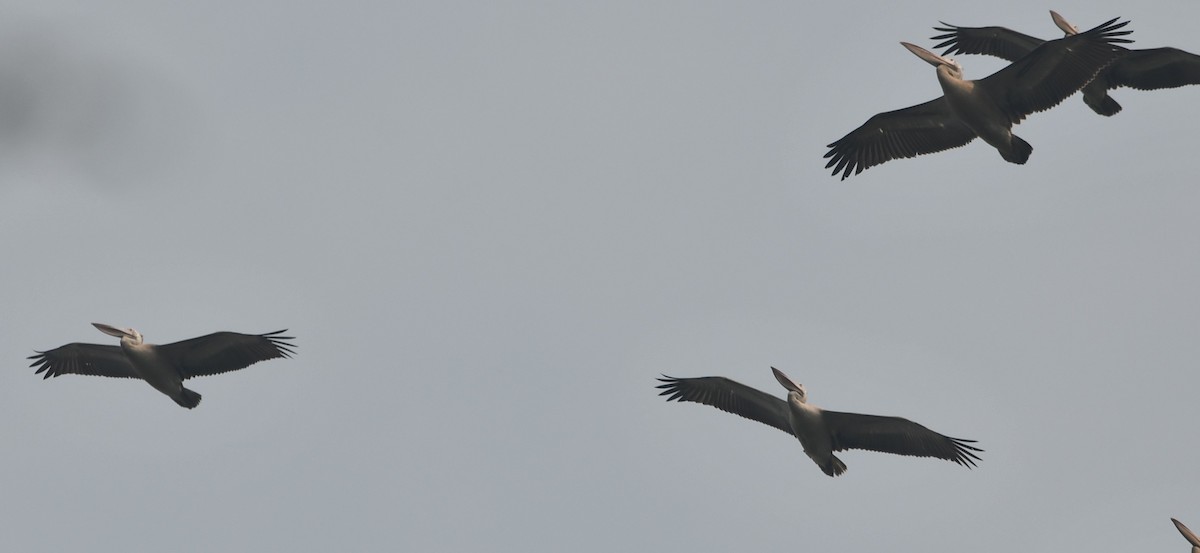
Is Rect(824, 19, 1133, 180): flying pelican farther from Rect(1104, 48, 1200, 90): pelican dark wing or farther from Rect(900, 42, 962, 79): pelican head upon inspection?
Rect(1104, 48, 1200, 90): pelican dark wing

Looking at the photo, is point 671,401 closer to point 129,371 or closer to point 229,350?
point 229,350

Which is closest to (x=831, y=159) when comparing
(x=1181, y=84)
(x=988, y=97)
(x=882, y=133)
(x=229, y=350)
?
(x=882, y=133)

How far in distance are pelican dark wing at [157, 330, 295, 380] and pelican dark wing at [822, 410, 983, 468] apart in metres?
7.83

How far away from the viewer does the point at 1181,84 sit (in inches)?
1109

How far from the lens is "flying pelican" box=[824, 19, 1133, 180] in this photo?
81.0ft

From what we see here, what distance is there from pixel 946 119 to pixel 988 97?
4.85 ft

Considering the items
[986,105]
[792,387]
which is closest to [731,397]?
[792,387]

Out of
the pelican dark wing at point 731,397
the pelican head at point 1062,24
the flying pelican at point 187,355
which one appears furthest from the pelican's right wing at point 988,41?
the flying pelican at point 187,355

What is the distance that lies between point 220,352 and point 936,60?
1082 cm

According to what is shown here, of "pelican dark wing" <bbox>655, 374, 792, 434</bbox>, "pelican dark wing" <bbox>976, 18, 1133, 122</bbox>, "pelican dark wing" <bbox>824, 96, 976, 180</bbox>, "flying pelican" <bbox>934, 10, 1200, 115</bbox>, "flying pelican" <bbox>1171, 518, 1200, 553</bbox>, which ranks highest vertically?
"flying pelican" <bbox>934, 10, 1200, 115</bbox>

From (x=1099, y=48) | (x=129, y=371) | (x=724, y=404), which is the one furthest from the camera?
(x=129, y=371)

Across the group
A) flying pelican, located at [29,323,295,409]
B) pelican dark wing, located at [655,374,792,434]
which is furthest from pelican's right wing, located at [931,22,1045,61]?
flying pelican, located at [29,323,295,409]

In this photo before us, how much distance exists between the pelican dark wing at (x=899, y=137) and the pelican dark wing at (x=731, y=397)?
12.2 ft

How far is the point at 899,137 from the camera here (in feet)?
90.4
